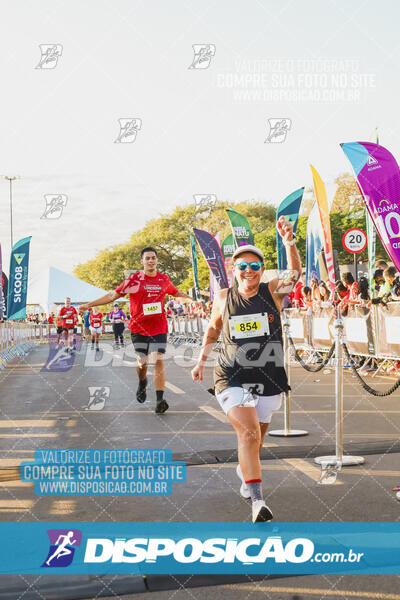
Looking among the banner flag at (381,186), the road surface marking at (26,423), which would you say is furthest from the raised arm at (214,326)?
the banner flag at (381,186)

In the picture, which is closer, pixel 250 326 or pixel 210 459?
pixel 250 326

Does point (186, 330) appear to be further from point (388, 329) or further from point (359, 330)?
point (388, 329)

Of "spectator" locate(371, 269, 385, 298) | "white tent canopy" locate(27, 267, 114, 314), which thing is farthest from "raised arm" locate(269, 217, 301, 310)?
"white tent canopy" locate(27, 267, 114, 314)

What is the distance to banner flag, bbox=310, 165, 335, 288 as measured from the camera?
15.6 metres

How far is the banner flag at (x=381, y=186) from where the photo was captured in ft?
38.7

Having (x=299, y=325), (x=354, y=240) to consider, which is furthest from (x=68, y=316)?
(x=299, y=325)

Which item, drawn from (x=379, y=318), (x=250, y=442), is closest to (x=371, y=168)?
(x=379, y=318)

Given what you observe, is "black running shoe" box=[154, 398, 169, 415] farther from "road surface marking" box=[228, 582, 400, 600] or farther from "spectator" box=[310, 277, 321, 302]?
"spectator" box=[310, 277, 321, 302]

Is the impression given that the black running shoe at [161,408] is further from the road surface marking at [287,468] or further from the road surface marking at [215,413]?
the road surface marking at [287,468]

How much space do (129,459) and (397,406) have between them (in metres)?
5.02

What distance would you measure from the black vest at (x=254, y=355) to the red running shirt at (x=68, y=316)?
1995 cm

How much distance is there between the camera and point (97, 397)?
480 inches

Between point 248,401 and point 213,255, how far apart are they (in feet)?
62.6

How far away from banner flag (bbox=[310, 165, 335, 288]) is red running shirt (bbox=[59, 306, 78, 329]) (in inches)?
444
